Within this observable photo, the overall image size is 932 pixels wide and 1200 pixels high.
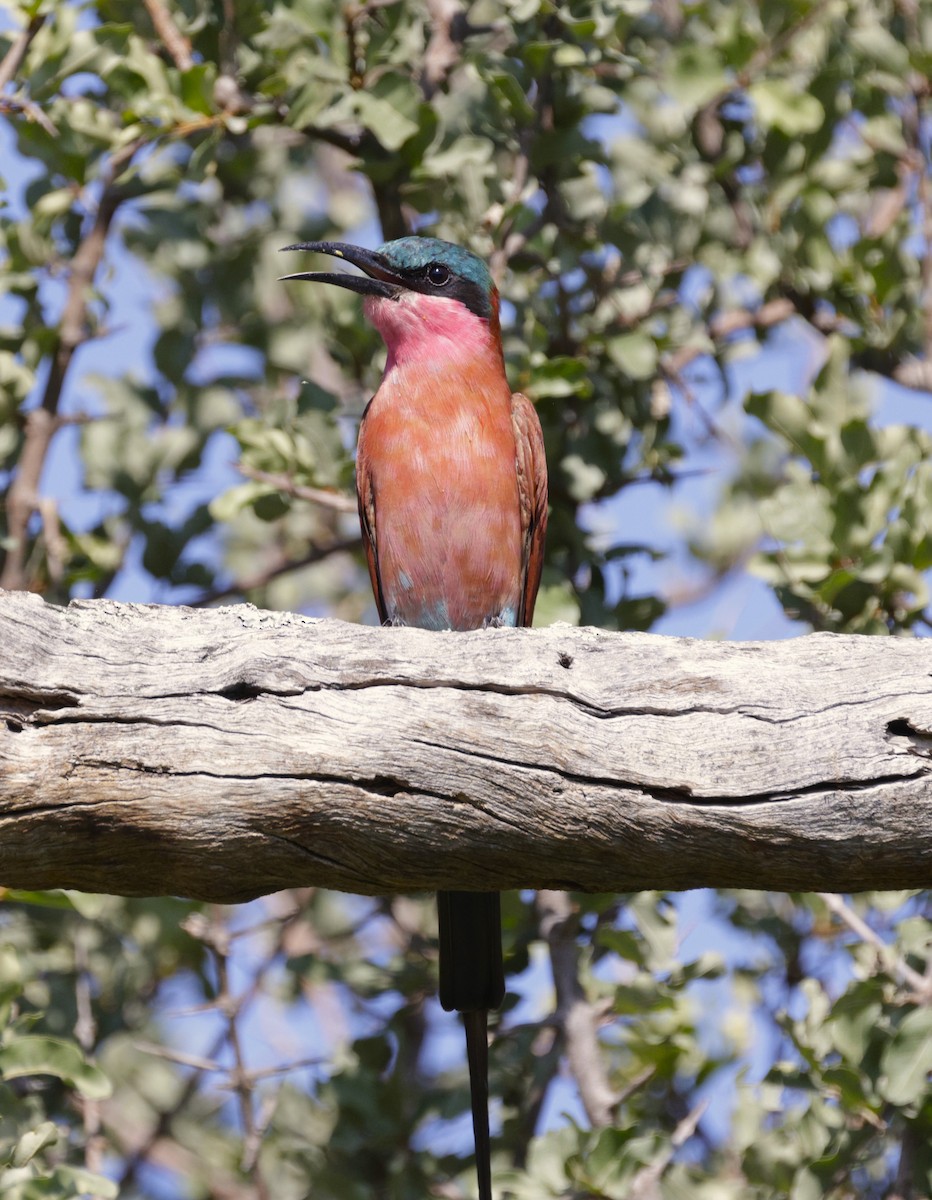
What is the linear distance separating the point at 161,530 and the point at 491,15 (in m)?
2.36

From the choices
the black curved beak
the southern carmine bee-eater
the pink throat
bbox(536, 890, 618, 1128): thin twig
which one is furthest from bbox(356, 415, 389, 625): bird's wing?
bbox(536, 890, 618, 1128): thin twig

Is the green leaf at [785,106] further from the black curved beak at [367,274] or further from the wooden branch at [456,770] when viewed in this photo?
the wooden branch at [456,770]

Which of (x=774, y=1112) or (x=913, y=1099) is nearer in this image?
(x=913, y=1099)

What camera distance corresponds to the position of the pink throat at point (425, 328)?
447 centimetres

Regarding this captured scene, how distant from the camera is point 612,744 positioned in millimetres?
2551

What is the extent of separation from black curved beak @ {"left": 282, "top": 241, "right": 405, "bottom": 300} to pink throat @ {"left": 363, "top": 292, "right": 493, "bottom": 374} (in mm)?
42

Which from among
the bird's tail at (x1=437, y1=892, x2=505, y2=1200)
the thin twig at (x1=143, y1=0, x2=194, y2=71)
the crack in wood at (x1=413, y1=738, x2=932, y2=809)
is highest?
the thin twig at (x1=143, y1=0, x2=194, y2=71)

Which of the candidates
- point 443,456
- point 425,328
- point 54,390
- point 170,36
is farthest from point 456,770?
point 170,36

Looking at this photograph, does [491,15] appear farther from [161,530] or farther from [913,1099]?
[913,1099]

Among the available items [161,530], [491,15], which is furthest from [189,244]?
[491,15]

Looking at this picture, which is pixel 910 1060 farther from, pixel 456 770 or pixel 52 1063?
pixel 52 1063

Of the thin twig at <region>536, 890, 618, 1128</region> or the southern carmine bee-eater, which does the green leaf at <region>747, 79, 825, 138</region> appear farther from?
the thin twig at <region>536, 890, 618, 1128</region>

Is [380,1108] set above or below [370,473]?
below

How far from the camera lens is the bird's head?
14.7ft
